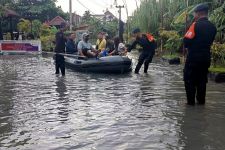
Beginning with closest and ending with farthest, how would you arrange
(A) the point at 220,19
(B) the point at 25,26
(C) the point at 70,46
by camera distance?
(A) the point at 220,19 → (C) the point at 70,46 → (B) the point at 25,26

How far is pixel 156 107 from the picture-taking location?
26.7 feet

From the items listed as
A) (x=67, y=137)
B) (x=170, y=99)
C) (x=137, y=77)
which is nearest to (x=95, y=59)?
(x=137, y=77)

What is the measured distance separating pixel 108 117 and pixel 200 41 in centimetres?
220

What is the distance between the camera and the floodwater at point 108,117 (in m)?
5.61

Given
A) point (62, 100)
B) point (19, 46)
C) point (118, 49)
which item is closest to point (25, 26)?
point (19, 46)

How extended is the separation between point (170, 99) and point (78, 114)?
2.49 m

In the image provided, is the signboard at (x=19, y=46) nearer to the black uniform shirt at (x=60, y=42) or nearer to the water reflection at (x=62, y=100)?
the black uniform shirt at (x=60, y=42)

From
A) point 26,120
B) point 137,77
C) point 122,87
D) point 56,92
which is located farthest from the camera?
point 137,77

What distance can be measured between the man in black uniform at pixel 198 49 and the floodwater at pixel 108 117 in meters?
0.49

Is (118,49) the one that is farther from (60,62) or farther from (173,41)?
(173,41)

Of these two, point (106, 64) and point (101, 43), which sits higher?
point (101, 43)

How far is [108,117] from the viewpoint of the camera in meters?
7.20

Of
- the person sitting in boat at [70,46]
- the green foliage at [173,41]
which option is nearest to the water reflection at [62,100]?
the person sitting in boat at [70,46]

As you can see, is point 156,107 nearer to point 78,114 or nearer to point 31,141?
point 78,114
